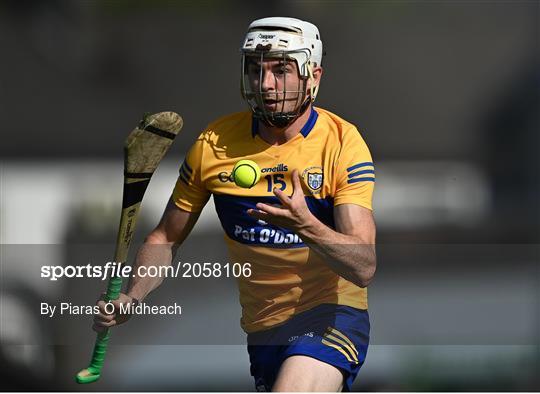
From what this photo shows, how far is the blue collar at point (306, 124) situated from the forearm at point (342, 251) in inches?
17.9

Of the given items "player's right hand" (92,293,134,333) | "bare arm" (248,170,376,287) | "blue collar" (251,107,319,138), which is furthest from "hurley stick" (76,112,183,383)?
"bare arm" (248,170,376,287)

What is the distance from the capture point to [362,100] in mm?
9195

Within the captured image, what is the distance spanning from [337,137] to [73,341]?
2.47 meters

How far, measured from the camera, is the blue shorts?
361cm

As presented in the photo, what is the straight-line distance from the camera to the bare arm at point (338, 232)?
3.23 m

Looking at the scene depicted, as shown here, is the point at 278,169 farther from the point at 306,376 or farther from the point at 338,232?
the point at 306,376

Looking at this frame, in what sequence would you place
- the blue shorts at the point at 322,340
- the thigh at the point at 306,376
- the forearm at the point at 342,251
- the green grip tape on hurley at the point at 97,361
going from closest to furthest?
the forearm at the point at 342,251, the thigh at the point at 306,376, the blue shorts at the point at 322,340, the green grip tape on hurley at the point at 97,361

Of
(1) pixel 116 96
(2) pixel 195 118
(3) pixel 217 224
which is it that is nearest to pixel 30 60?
(1) pixel 116 96

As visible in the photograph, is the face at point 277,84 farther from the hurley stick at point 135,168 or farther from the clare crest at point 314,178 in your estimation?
the hurley stick at point 135,168

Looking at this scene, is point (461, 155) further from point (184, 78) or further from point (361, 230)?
point (361, 230)

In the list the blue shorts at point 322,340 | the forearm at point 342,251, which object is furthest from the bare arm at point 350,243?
the blue shorts at point 322,340

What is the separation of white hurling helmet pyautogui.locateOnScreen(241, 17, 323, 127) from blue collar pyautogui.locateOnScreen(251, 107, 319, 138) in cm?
6

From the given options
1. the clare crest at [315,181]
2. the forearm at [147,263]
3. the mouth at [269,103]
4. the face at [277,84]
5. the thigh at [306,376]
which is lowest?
the thigh at [306,376]

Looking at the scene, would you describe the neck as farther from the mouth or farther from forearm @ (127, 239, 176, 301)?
forearm @ (127, 239, 176, 301)
